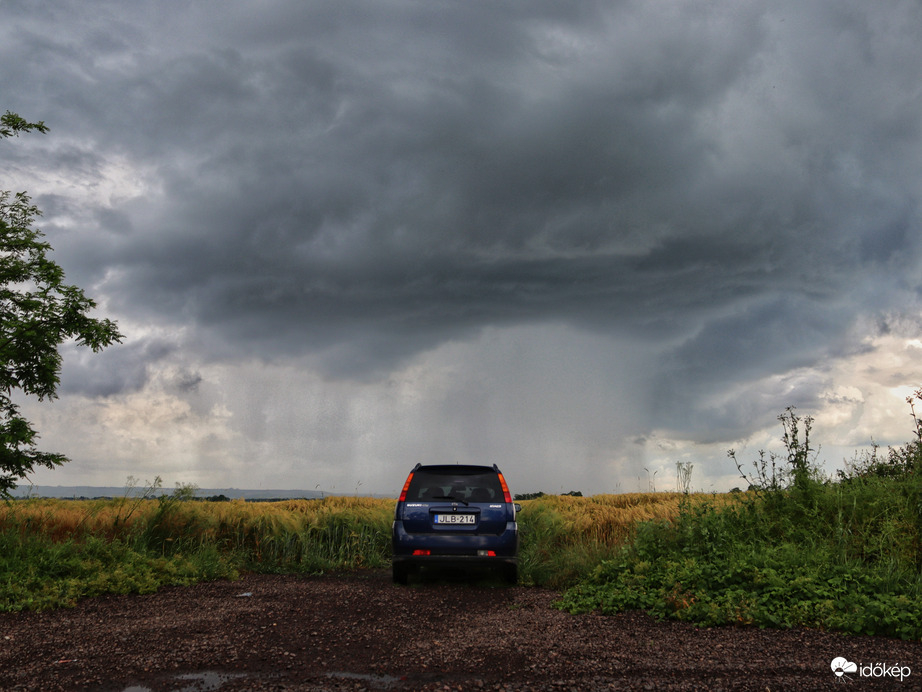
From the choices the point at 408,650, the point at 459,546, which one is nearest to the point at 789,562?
the point at 459,546

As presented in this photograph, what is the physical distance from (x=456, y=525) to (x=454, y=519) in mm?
99

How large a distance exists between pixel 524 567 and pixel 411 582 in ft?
6.60

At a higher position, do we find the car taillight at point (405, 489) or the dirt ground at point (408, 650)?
the car taillight at point (405, 489)

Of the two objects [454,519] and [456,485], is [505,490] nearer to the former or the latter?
[456,485]

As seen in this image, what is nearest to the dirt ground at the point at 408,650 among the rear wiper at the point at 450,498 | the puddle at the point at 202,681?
the puddle at the point at 202,681

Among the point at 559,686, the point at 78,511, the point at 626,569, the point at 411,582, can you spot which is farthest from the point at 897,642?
the point at 78,511

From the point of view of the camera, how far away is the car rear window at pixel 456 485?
10.3 m

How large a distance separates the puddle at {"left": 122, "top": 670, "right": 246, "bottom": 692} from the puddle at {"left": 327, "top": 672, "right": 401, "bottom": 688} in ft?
2.87

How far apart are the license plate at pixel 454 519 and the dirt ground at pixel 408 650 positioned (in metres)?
1.25

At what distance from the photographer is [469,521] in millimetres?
10094

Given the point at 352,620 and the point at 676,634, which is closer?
the point at 676,634

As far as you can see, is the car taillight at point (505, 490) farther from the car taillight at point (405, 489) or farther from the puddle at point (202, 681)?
the puddle at point (202, 681)

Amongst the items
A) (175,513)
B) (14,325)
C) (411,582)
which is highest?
(14,325)

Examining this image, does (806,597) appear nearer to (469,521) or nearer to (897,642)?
(897,642)
